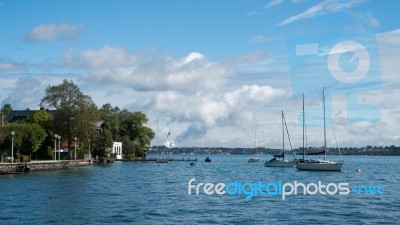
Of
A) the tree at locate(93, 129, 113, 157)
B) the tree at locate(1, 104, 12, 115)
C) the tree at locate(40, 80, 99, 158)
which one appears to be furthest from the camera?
the tree at locate(1, 104, 12, 115)

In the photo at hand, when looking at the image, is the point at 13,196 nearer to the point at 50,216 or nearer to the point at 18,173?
the point at 50,216

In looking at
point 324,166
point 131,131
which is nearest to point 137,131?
point 131,131

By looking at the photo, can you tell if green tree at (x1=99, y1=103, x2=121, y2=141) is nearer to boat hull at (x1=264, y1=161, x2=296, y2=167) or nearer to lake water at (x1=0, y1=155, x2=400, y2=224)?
boat hull at (x1=264, y1=161, x2=296, y2=167)

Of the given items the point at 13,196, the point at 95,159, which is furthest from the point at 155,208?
the point at 95,159

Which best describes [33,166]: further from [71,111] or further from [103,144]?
[103,144]

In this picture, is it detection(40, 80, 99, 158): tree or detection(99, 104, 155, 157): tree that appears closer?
detection(40, 80, 99, 158): tree

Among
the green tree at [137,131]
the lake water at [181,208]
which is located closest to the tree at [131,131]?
the green tree at [137,131]

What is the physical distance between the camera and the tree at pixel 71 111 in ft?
309

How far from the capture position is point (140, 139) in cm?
14762

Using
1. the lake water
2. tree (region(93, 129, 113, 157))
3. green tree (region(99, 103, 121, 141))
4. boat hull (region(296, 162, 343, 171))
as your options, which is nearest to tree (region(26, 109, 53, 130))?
tree (region(93, 129, 113, 157))

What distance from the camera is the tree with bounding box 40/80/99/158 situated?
94188 mm

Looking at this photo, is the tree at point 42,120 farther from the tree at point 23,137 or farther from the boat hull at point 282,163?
the boat hull at point 282,163

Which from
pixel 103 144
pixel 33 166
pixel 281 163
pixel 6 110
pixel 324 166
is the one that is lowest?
pixel 281 163

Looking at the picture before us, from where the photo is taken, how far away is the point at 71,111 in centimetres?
9438
